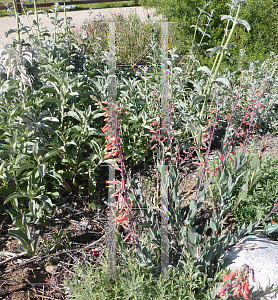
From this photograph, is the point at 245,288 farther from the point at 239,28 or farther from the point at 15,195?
the point at 239,28

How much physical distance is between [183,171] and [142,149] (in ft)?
1.84

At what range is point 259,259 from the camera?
5.83ft

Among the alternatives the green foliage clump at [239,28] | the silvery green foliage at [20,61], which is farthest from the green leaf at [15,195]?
the green foliage clump at [239,28]

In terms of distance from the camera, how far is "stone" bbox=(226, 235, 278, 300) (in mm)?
1695

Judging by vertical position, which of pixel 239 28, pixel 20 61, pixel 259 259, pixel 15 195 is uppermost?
pixel 239 28

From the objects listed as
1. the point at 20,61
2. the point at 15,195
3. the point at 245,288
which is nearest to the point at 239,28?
the point at 20,61

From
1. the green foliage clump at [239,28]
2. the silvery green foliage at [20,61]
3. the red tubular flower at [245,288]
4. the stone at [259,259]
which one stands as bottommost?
the stone at [259,259]

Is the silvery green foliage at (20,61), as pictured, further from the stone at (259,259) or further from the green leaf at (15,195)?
the stone at (259,259)

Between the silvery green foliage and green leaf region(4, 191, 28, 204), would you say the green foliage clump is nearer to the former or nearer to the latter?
the silvery green foliage

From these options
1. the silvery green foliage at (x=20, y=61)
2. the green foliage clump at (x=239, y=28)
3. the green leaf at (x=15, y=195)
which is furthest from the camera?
the green foliage clump at (x=239, y=28)

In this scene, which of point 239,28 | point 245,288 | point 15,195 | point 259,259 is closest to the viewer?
point 245,288

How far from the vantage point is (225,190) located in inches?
82.4

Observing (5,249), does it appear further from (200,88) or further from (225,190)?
(200,88)

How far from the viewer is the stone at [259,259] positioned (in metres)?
1.70
